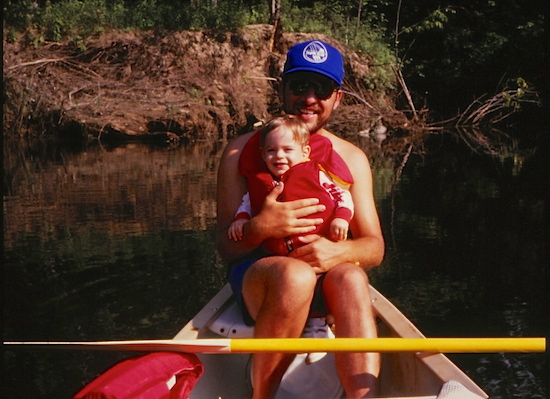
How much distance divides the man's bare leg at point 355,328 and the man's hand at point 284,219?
211 mm

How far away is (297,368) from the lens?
2.77 meters

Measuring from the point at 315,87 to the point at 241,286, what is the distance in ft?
2.27

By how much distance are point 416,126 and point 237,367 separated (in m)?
12.8

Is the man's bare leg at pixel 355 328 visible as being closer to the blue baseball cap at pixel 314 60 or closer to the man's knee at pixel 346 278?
the man's knee at pixel 346 278

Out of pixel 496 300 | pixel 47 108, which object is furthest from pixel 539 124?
pixel 496 300

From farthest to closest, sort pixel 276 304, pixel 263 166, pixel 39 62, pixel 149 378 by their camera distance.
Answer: pixel 39 62 < pixel 263 166 < pixel 276 304 < pixel 149 378

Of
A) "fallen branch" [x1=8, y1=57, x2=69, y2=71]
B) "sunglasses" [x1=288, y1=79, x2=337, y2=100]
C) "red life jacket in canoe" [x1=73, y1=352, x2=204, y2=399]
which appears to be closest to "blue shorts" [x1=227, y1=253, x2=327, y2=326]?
"red life jacket in canoe" [x1=73, y1=352, x2=204, y2=399]

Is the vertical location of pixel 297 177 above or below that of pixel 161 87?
above

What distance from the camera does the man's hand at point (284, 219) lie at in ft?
8.09

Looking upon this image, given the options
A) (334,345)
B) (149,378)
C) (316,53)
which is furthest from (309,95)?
(149,378)

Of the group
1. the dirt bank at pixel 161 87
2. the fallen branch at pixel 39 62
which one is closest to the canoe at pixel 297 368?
the dirt bank at pixel 161 87

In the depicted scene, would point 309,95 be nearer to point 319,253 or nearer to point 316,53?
point 316,53

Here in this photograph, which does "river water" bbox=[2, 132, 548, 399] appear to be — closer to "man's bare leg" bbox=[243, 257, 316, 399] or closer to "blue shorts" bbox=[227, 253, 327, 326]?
"blue shorts" bbox=[227, 253, 327, 326]

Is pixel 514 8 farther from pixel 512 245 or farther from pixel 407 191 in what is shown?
pixel 512 245
